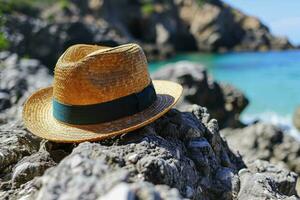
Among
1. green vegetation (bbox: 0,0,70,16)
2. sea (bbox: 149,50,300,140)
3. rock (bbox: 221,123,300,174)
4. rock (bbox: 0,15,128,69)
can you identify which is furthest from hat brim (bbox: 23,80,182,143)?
green vegetation (bbox: 0,0,70,16)

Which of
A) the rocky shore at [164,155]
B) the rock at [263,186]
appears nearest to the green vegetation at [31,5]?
the rocky shore at [164,155]

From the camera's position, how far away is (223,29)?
5775 cm

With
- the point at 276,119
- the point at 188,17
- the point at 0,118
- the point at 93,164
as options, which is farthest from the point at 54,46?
the point at 188,17

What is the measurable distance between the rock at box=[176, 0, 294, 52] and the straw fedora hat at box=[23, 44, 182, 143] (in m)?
53.4

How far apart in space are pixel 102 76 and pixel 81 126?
13.6 inches

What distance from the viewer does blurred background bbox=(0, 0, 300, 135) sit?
39.1 feet

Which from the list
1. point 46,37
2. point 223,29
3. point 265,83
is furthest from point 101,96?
point 223,29

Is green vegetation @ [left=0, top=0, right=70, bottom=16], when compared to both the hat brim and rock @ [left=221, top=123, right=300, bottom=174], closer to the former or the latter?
rock @ [left=221, top=123, right=300, bottom=174]

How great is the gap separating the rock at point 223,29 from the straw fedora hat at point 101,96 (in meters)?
53.4

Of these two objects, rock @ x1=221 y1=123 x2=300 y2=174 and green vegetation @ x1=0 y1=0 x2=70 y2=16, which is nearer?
rock @ x1=221 y1=123 x2=300 y2=174

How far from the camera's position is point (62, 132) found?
3.08 meters

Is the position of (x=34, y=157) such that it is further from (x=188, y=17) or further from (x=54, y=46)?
(x=188, y=17)

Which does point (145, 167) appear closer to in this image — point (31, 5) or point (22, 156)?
point (22, 156)

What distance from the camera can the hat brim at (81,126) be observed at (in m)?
2.92
